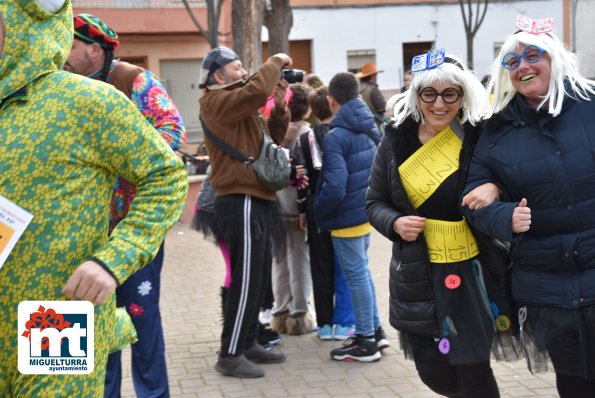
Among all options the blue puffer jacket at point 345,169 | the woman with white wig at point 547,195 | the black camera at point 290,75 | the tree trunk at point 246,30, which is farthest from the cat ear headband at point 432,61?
the tree trunk at point 246,30

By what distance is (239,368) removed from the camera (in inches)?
234

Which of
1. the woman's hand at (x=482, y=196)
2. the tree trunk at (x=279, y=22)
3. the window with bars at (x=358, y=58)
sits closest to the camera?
the woman's hand at (x=482, y=196)

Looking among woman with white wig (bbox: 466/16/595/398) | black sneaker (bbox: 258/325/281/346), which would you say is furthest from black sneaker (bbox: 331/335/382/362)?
woman with white wig (bbox: 466/16/595/398)

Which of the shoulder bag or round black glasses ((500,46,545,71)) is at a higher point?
round black glasses ((500,46,545,71))

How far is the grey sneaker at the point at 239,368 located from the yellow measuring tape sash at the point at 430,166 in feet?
7.08

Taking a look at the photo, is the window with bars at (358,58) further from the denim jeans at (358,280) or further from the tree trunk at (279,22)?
the denim jeans at (358,280)

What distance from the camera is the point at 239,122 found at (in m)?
5.82

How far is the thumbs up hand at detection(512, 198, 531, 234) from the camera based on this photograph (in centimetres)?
362

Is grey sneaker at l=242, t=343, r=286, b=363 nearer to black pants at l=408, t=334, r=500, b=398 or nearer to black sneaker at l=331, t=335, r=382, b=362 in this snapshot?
black sneaker at l=331, t=335, r=382, b=362

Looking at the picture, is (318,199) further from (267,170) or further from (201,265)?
(201,265)

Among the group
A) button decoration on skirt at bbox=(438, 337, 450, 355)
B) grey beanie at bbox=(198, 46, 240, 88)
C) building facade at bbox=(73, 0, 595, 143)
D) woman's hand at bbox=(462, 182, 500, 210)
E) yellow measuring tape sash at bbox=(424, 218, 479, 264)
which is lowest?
button decoration on skirt at bbox=(438, 337, 450, 355)

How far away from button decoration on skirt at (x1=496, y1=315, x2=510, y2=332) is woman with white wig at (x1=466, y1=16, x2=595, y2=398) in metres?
0.18

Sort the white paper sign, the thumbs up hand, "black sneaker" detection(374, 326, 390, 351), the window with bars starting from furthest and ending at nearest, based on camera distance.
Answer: the window with bars → "black sneaker" detection(374, 326, 390, 351) → the thumbs up hand → the white paper sign

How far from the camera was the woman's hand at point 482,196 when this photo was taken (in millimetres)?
3770
